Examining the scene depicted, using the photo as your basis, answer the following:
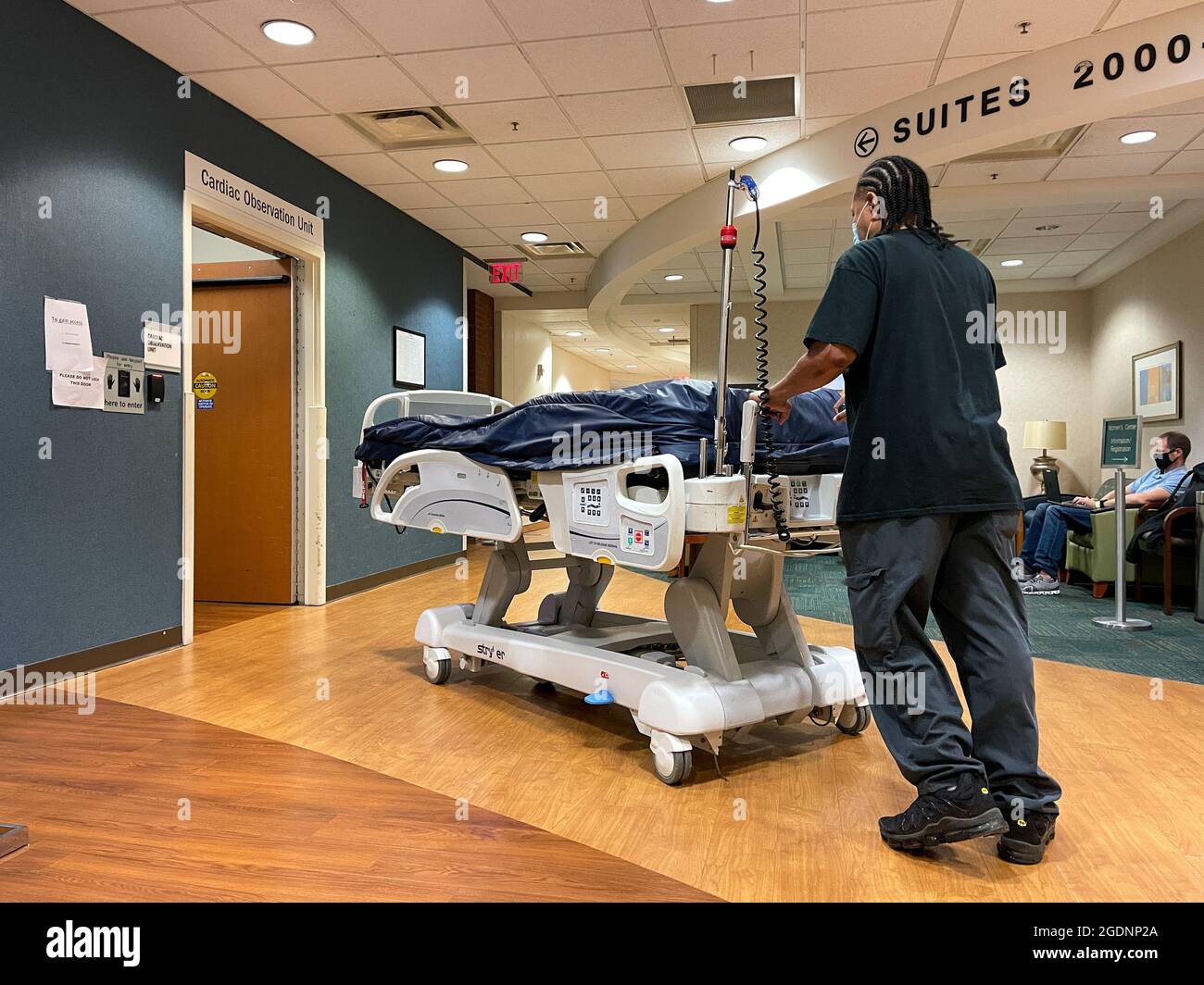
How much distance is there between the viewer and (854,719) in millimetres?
2754

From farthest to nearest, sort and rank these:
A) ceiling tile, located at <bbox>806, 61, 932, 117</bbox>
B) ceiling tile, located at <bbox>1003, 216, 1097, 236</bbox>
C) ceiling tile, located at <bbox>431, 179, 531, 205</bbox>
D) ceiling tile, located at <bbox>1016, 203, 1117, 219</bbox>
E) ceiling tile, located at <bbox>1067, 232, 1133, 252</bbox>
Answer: ceiling tile, located at <bbox>1067, 232, 1133, 252</bbox>, ceiling tile, located at <bbox>1003, 216, 1097, 236</bbox>, ceiling tile, located at <bbox>1016, 203, 1117, 219</bbox>, ceiling tile, located at <bbox>431, 179, 531, 205</bbox>, ceiling tile, located at <bbox>806, 61, 932, 117</bbox>

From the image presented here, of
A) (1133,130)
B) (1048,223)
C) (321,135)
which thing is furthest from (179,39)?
(1048,223)

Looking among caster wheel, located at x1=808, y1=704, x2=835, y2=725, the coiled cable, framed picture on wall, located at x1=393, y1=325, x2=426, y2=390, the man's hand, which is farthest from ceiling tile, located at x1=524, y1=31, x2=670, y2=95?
caster wheel, located at x1=808, y1=704, x2=835, y2=725

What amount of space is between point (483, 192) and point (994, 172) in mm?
3468

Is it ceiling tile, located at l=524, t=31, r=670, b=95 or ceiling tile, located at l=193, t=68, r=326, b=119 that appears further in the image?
ceiling tile, located at l=193, t=68, r=326, b=119

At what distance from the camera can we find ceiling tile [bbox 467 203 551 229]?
6676 millimetres

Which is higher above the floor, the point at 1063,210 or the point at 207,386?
the point at 1063,210

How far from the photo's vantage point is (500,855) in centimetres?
187

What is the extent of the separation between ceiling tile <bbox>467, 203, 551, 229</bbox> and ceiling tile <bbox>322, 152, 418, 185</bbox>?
84 centimetres

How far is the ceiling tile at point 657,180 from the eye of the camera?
5.80m

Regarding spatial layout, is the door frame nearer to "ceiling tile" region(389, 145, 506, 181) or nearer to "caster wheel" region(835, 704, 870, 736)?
"ceiling tile" region(389, 145, 506, 181)

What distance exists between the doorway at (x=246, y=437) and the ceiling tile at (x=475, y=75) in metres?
1.62

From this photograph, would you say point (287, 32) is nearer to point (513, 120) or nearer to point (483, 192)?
point (513, 120)
